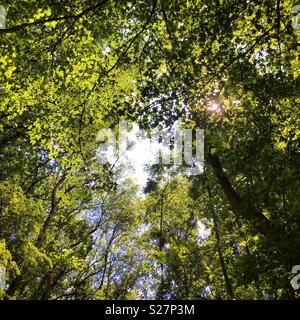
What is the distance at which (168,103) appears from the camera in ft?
23.3

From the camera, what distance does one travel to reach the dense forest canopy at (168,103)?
22.2 feet

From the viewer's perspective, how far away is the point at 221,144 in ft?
28.5

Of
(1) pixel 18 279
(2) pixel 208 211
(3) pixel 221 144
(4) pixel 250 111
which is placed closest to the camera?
(4) pixel 250 111

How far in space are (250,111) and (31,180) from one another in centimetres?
1424

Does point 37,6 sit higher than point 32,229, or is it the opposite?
point 37,6

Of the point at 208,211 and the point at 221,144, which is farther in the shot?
the point at 208,211

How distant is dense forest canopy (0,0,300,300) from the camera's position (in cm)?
676

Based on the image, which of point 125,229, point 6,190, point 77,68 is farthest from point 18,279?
point 125,229

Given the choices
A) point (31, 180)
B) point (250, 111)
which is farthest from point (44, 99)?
point (31, 180)

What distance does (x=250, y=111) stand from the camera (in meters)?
7.55

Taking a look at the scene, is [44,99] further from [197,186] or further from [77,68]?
[197,186]
